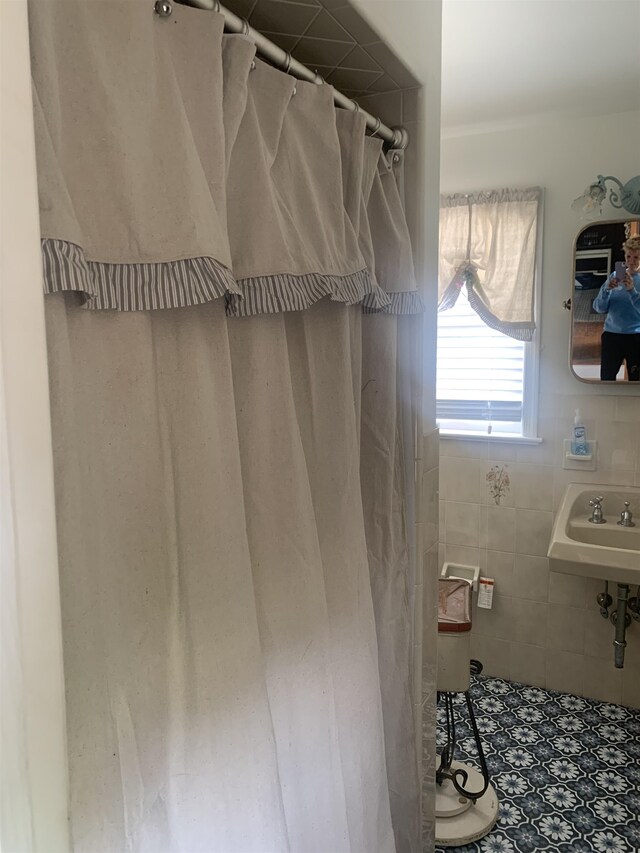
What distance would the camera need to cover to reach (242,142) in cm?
85

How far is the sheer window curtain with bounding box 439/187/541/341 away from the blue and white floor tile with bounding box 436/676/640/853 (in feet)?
5.05

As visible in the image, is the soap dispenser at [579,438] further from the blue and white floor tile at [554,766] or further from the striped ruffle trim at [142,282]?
the striped ruffle trim at [142,282]

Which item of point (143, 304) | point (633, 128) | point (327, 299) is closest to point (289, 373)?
point (327, 299)

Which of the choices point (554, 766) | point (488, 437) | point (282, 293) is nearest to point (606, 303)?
point (488, 437)

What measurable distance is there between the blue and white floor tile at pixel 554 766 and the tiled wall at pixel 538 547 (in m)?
0.11

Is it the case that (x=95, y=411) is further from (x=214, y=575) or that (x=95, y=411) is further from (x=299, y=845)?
(x=299, y=845)

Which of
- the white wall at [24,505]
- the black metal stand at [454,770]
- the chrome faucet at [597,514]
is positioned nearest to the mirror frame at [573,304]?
the chrome faucet at [597,514]

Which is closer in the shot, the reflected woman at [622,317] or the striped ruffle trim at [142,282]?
the striped ruffle trim at [142,282]

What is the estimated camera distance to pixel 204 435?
769mm

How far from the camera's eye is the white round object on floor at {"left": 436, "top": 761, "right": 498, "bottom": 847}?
6.00ft

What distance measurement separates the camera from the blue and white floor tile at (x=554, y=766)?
1.84 metres

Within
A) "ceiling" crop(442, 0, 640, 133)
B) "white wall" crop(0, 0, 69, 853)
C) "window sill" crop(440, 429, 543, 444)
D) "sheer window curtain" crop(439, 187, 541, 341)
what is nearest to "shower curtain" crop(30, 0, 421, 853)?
"white wall" crop(0, 0, 69, 853)

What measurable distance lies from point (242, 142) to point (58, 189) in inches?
14.0

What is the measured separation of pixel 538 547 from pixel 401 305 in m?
1.70
